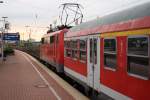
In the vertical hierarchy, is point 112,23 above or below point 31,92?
above

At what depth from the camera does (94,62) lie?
14469 millimetres

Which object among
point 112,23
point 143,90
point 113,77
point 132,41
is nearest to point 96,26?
point 112,23

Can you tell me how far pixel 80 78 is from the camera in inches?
695

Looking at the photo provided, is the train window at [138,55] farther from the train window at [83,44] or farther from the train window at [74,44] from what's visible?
the train window at [74,44]

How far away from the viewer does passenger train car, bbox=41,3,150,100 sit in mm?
9705

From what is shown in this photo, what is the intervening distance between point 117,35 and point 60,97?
5.57 meters

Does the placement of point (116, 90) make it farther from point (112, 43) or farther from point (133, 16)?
point (133, 16)

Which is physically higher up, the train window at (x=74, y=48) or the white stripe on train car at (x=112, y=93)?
the train window at (x=74, y=48)

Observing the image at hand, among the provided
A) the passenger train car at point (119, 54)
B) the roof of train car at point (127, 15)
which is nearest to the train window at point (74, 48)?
the passenger train car at point (119, 54)

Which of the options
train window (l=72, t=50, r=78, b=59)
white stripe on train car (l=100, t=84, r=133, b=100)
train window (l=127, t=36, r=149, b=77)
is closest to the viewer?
train window (l=127, t=36, r=149, b=77)

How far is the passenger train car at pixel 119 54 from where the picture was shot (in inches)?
382

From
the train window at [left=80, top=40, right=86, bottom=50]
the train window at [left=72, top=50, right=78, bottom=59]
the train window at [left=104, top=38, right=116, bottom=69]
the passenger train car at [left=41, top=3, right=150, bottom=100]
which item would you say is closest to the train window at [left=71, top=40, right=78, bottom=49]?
the train window at [left=72, top=50, right=78, bottom=59]

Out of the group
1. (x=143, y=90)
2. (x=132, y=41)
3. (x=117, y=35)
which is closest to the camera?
(x=143, y=90)

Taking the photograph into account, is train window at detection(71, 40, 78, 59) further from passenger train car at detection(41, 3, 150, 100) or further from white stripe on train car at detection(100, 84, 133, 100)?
white stripe on train car at detection(100, 84, 133, 100)
